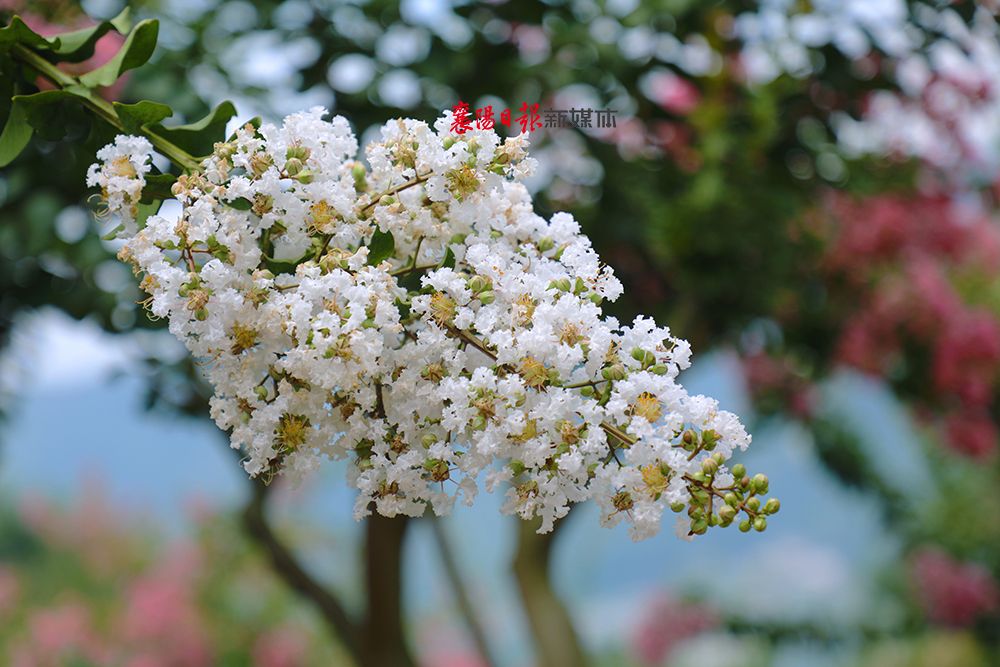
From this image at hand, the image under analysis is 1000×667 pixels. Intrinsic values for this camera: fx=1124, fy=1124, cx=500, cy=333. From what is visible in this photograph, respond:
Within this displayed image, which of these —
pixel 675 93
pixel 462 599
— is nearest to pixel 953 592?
pixel 462 599

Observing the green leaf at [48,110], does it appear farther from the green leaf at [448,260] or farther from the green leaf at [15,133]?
the green leaf at [448,260]

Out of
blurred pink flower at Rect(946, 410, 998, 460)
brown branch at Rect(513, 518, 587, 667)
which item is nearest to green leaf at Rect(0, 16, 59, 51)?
brown branch at Rect(513, 518, 587, 667)

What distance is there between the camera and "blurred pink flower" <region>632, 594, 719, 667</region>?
10.1ft

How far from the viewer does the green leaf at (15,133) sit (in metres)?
0.67

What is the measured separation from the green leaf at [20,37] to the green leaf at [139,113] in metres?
0.09

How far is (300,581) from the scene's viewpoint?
189cm

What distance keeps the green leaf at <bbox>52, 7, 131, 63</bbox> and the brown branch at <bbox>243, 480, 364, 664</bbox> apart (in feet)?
3.99

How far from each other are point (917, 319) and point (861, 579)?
188 cm

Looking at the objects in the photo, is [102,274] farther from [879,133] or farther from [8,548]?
[8,548]

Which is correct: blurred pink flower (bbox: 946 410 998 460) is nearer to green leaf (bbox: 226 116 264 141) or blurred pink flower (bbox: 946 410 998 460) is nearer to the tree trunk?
the tree trunk

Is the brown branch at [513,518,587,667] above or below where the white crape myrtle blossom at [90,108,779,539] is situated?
below

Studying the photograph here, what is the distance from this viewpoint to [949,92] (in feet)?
6.17

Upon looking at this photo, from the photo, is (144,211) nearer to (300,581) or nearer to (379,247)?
(379,247)

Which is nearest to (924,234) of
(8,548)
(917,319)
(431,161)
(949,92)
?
(917,319)
